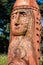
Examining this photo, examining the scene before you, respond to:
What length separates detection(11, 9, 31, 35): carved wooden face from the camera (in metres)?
5.84

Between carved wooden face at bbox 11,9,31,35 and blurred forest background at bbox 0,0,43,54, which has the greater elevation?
carved wooden face at bbox 11,9,31,35

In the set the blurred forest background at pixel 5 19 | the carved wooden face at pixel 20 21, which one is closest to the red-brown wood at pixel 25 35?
the carved wooden face at pixel 20 21

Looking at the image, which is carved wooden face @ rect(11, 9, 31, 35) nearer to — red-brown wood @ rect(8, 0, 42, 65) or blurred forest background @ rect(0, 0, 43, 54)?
red-brown wood @ rect(8, 0, 42, 65)

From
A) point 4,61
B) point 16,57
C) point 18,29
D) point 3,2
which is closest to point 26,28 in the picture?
point 18,29

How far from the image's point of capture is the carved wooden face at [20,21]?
230 inches

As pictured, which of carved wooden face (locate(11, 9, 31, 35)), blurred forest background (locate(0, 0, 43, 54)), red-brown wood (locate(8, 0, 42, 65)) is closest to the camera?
red-brown wood (locate(8, 0, 42, 65))

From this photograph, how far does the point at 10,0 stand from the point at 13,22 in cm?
1064

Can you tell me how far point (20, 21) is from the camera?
5.92 meters

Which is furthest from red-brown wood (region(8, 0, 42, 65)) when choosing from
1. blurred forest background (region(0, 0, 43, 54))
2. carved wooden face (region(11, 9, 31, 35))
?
blurred forest background (region(0, 0, 43, 54))

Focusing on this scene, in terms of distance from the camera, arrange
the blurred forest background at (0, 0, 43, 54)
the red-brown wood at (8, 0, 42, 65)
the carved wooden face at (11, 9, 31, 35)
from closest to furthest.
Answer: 1. the red-brown wood at (8, 0, 42, 65)
2. the carved wooden face at (11, 9, 31, 35)
3. the blurred forest background at (0, 0, 43, 54)

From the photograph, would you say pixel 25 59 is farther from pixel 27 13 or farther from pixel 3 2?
pixel 3 2

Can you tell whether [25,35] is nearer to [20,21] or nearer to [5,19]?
[20,21]

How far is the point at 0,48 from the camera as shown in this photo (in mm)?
16938

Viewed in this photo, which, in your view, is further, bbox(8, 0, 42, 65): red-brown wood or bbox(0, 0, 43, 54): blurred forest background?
bbox(0, 0, 43, 54): blurred forest background
